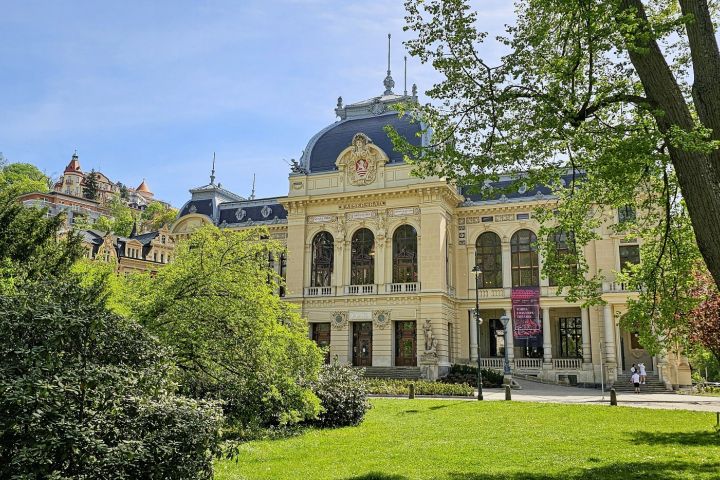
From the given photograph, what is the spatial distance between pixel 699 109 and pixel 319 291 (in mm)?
36689

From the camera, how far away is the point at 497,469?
11172 millimetres

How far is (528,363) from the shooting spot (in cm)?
4312

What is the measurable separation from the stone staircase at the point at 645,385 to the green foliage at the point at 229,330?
30.8m

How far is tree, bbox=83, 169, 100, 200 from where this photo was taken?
123375mm

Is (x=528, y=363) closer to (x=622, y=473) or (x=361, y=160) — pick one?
(x=361, y=160)

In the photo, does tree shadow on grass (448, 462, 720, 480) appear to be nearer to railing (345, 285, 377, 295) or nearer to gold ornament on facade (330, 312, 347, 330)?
railing (345, 285, 377, 295)

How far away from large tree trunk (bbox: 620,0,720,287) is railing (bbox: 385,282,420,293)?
1270 inches

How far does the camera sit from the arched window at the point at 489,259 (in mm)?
46031

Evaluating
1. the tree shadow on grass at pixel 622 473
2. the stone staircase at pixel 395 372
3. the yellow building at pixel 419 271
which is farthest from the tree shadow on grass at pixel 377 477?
the yellow building at pixel 419 271

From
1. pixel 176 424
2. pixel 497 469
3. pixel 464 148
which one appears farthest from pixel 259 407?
pixel 464 148

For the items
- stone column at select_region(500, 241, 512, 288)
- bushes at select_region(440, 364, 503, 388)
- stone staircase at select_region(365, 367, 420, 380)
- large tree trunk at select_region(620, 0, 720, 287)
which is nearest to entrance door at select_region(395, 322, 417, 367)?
stone staircase at select_region(365, 367, 420, 380)

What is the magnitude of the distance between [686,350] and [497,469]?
8.38 metres

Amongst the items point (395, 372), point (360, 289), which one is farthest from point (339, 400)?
point (360, 289)

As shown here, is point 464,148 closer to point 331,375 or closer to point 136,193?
point 331,375
